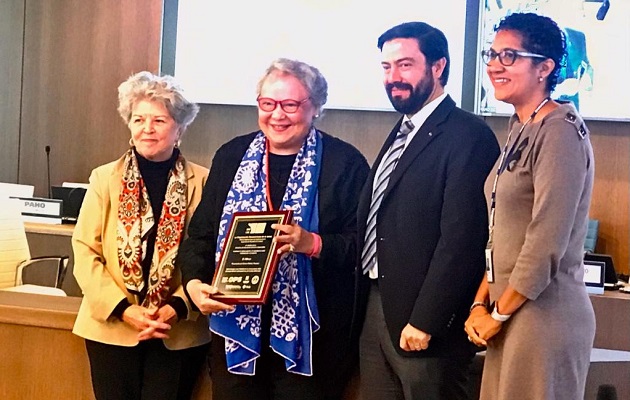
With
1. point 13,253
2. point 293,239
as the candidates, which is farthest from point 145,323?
point 13,253

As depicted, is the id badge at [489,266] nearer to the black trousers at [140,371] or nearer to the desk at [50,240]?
the black trousers at [140,371]

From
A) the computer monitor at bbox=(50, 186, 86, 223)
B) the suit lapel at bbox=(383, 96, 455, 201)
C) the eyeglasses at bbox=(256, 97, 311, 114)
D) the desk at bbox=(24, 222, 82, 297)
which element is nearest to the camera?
the suit lapel at bbox=(383, 96, 455, 201)

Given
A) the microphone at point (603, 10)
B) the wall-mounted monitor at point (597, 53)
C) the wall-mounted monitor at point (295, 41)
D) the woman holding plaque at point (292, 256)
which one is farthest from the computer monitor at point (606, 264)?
the woman holding plaque at point (292, 256)

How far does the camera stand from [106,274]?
221cm

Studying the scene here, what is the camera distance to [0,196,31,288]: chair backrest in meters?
4.21

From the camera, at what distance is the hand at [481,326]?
1.67 metres

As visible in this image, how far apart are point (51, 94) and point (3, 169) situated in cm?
70

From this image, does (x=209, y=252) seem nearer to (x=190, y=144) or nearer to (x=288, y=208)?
(x=288, y=208)

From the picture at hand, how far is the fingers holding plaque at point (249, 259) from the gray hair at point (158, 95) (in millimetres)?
453

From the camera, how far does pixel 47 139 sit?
19.3 ft

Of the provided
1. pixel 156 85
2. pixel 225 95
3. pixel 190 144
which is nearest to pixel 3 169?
pixel 190 144

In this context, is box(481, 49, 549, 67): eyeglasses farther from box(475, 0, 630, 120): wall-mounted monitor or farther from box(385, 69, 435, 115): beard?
box(475, 0, 630, 120): wall-mounted monitor

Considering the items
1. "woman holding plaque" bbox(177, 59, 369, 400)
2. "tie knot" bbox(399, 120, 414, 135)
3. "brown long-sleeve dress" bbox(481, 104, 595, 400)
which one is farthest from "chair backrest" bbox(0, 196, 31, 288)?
"brown long-sleeve dress" bbox(481, 104, 595, 400)

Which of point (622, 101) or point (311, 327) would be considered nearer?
point (311, 327)
